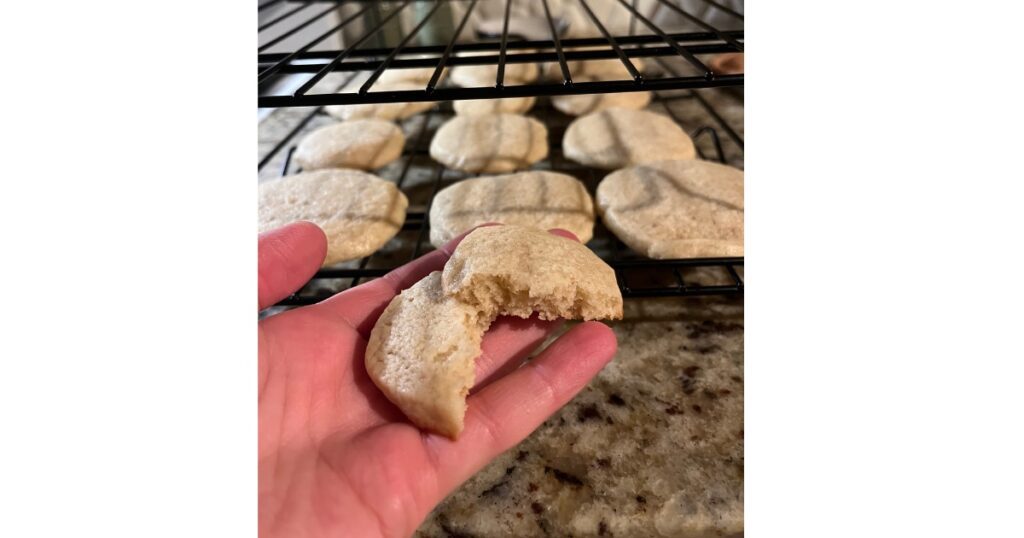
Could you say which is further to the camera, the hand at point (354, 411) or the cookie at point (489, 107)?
the cookie at point (489, 107)

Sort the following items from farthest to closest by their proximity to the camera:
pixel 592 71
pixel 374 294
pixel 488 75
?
pixel 592 71 → pixel 488 75 → pixel 374 294

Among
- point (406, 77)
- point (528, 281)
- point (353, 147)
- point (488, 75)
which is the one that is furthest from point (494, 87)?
point (406, 77)

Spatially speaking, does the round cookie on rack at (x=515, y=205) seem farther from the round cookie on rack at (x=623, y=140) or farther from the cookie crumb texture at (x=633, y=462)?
the cookie crumb texture at (x=633, y=462)

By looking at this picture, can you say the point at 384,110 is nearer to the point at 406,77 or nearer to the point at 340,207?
the point at 406,77

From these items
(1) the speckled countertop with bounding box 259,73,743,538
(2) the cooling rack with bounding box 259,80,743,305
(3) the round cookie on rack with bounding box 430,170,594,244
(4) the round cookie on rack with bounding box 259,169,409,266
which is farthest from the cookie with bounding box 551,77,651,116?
(1) the speckled countertop with bounding box 259,73,743,538

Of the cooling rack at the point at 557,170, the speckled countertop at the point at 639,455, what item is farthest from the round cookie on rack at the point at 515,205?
the speckled countertop at the point at 639,455

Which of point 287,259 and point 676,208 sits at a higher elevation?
point 287,259

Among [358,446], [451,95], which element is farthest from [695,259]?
[358,446]
